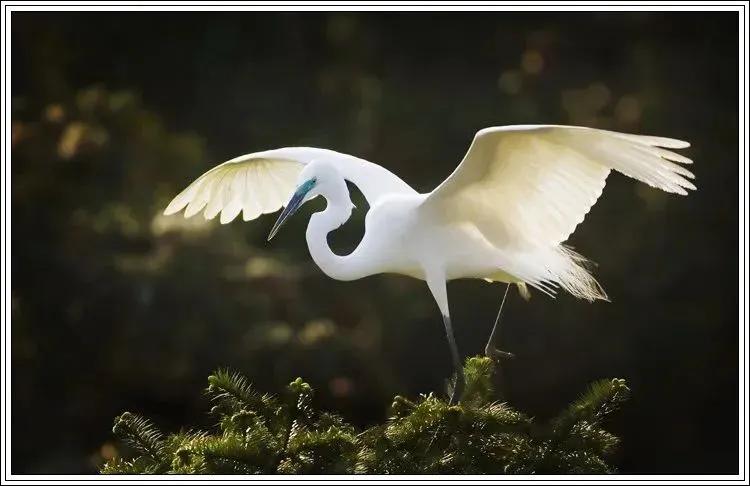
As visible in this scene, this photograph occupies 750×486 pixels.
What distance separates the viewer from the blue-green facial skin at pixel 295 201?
88.4 inches

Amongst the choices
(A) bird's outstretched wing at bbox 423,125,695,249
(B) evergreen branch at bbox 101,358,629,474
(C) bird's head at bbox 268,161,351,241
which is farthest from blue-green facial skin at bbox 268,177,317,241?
(B) evergreen branch at bbox 101,358,629,474

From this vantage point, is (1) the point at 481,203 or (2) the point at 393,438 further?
(1) the point at 481,203

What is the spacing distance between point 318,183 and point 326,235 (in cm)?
14

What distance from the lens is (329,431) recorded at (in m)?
1.79

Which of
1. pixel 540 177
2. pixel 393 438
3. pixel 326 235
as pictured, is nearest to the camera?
pixel 393 438

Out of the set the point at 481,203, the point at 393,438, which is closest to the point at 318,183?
the point at 481,203

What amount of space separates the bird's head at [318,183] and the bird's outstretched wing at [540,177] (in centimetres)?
19

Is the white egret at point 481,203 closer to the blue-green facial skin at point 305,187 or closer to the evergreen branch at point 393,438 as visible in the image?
the blue-green facial skin at point 305,187

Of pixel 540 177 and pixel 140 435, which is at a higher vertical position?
pixel 540 177

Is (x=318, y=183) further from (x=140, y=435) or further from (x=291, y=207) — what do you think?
(x=140, y=435)

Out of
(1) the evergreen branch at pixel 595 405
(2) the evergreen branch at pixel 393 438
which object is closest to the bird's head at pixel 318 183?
(2) the evergreen branch at pixel 393 438

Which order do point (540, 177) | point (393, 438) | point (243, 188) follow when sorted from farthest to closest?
1. point (243, 188)
2. point (540, 177)
3. point (393, 438)

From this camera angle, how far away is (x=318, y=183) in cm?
230

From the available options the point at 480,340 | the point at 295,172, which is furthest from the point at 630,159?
the point at 480,340
